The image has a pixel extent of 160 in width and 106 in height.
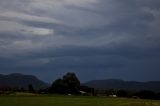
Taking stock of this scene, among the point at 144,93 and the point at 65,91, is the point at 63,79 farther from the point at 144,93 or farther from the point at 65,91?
the point at 144,93

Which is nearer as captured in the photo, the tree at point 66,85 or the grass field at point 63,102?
the grass field at point 63,102

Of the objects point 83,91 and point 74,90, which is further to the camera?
point 83,91

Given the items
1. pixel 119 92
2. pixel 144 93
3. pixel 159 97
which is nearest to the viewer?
pixel 159 97

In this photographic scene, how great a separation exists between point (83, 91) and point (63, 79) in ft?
52.7

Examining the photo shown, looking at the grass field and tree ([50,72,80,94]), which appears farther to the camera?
tree ([50,72,80,94])

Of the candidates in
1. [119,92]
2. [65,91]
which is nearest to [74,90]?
[65,91]

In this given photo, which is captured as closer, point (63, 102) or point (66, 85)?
point (63, 102)

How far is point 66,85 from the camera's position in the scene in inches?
7224

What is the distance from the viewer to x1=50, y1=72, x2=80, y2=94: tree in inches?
7205

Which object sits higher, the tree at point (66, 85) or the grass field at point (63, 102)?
the tree at point (66, 85)

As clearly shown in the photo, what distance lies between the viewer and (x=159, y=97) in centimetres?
16650

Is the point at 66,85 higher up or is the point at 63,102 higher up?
the point at 66,85

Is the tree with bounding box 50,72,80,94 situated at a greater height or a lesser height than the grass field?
greater

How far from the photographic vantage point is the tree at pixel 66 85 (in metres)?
183
